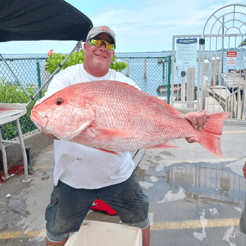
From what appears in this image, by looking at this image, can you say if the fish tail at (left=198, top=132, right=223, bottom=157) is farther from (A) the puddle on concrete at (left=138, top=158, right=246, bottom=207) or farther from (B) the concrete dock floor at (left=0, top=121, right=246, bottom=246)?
(A) the puddle on concrete at (left=138, top=158, right=246, bottom=207)

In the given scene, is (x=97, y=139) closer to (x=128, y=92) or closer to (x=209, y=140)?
(x=128, y=92)

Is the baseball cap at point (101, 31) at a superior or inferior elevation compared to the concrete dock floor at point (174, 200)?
superior

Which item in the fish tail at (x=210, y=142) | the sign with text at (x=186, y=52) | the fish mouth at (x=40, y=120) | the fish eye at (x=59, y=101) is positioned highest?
the sign with text at (x=186, y=52)

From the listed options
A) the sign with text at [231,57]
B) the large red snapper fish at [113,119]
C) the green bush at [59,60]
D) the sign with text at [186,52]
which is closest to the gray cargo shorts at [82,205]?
the large red snapper fish at [113,119]

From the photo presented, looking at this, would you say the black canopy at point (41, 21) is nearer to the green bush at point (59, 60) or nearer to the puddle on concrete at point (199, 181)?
the green bush at point (59, 60)

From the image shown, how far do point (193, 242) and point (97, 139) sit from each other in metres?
1.91

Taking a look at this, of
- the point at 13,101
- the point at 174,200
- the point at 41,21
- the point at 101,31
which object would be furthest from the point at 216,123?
the point at 13,101

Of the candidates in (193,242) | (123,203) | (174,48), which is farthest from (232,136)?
(123,203)

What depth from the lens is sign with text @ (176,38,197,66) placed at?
7398 millimetres

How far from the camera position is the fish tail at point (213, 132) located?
5.41 ft

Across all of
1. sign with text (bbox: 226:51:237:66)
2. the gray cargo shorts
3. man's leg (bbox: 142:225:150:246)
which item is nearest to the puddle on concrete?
man's leg (bbox: 142:225:150:246)

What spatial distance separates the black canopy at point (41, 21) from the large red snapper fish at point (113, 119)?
238 cm

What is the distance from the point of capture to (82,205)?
6.66 ft

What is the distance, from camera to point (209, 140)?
166cm
